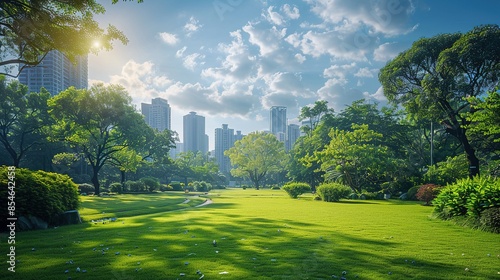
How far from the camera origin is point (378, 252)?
21.4 ft

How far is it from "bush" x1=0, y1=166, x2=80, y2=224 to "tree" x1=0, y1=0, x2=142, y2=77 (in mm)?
6478

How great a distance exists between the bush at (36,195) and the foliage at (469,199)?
15247 mm

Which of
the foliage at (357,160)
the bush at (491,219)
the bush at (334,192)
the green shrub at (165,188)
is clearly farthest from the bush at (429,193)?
the green shrub at (165,188)

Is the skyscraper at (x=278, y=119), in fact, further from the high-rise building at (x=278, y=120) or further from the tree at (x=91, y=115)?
the tree at (x=91, y=115)

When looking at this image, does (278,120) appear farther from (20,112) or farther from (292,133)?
(20,112)

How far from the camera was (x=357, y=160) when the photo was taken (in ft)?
97.2

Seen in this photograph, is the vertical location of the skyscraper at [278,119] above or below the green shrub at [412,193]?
above

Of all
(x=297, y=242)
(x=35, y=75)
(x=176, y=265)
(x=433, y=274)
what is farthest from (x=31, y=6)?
(x=35, y=75)

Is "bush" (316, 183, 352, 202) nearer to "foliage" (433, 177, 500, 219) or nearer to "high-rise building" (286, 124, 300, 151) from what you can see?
"foliage" (433, 177, 500, 219)

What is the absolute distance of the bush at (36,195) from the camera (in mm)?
10140

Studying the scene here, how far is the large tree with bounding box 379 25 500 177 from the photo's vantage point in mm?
22078

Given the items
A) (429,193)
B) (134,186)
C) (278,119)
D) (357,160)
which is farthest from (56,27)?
(278,119)

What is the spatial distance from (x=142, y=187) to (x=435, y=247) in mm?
43915

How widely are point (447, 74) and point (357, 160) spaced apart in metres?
10.5
